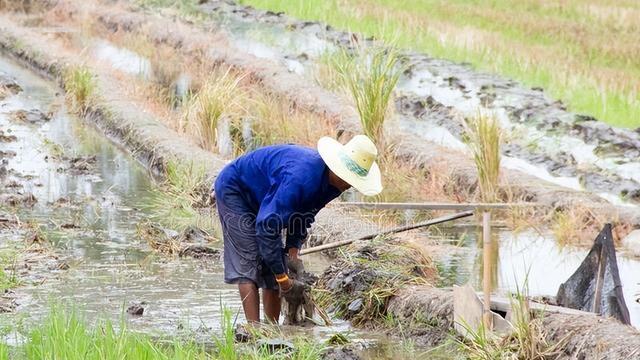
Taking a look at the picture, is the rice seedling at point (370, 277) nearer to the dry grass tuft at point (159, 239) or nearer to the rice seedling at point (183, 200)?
the dry grass tuft at point (159, 239)

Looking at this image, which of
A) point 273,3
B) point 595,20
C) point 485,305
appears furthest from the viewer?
point 273,3

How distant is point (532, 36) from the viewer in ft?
53.8

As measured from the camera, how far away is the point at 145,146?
10352 millimetres

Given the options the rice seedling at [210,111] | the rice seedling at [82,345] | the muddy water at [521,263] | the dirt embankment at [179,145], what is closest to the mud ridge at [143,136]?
the dirt embankment at [179,145]

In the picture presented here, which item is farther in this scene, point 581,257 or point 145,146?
point 145,146

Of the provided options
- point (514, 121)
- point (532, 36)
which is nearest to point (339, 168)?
point (514, 121)

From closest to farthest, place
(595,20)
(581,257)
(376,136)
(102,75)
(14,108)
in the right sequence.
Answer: (581,257), (376,136), (14,108), (102,75), (595,20)

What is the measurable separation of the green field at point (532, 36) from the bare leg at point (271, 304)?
5.56 metres

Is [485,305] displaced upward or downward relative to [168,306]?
upward

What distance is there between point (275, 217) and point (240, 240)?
1.89 feet

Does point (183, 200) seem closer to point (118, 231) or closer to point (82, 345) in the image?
point (118, 231)

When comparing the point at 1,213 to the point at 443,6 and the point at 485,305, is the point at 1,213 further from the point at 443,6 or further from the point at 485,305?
the point at 443,6

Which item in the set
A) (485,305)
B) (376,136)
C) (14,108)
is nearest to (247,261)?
(485,305)

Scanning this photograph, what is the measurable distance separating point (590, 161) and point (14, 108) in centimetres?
563
